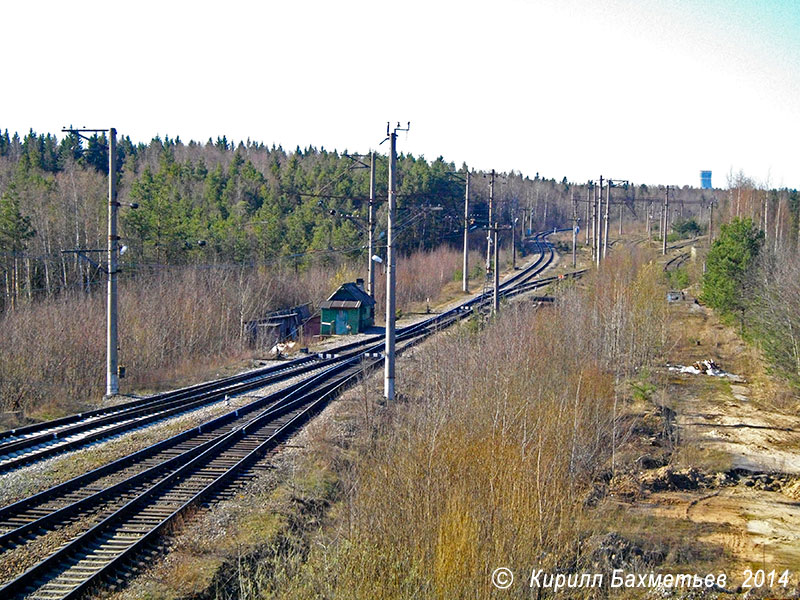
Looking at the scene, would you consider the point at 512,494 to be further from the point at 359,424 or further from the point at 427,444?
the point at 359,424

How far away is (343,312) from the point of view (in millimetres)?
34938

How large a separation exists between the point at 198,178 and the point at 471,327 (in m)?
55.1

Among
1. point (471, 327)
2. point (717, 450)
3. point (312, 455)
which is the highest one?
point (471, 327)

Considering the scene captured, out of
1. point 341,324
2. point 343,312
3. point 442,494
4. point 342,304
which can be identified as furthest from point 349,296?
point 442,494

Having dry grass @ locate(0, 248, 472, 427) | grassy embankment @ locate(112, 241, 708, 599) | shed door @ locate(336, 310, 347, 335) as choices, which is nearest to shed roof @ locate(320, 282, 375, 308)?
shed door @ locate(336, 310, 347, 335)

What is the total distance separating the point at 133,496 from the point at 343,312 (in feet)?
78.0

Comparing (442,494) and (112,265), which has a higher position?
(112,265)

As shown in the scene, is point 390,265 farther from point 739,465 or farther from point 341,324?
point 341,324

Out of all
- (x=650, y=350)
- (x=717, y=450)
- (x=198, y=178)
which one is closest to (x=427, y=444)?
(x=717, y=450)

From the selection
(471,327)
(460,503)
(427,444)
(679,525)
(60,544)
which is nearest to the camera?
(460,503)

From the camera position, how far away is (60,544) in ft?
30.9

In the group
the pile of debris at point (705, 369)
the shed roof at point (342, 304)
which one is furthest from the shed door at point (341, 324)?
the pile of debris at point (705, 369)

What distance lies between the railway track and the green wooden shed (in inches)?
608

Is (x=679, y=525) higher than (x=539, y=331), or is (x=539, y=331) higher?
(x=539, y=331)
